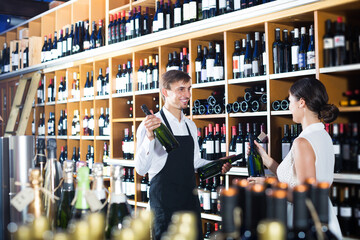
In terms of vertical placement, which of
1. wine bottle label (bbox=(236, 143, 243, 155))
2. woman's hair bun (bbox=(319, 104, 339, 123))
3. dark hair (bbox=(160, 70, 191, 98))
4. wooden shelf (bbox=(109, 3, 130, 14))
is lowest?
wine bottle label (bbox=(236, 143, 243, 155))

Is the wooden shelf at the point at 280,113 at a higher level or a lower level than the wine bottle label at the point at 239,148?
higher

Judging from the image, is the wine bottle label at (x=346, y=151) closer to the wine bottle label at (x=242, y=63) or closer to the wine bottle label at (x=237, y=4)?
the wine bottle label at (x=242, y=63)

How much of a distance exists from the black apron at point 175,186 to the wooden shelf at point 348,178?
0.91m

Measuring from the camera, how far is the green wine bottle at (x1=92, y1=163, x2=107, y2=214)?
1.19 m

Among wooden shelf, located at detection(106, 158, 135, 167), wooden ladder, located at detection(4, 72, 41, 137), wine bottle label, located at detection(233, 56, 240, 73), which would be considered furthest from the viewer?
wooden shelf, located at detection(106, 158, 135, 167)

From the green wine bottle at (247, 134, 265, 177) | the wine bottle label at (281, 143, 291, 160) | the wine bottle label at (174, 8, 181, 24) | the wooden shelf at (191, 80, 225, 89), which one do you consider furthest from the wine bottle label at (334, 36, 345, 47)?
the wine bottle label at (174, 8, 181, 24)

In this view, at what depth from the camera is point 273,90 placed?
10.2 ft

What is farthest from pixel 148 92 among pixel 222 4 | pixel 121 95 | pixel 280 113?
pixel 280 113

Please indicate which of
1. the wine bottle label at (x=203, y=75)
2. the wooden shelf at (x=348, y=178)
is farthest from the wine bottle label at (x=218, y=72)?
the wooden shelf at (x=348, y=178)

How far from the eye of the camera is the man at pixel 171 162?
2508 mm

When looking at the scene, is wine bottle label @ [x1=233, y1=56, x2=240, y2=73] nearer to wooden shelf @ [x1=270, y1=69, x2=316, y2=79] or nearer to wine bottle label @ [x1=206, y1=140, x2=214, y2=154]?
wooden shelf @ [x1=270, y1=69, x2=316, y2=79]

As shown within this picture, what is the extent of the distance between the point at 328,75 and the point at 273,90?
1.48 ft

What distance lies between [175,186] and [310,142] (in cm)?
98

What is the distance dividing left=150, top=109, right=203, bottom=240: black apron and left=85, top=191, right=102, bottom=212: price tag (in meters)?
1.42
